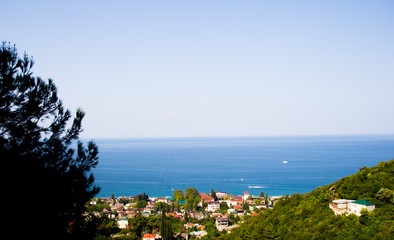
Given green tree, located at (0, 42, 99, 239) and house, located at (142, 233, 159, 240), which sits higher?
green tree, located at (0, 42, 99, 239)

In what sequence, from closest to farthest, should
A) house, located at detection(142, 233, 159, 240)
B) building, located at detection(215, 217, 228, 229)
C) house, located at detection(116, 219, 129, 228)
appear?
house, located at detection(142, 233, 159, 240)
house, located at detection(116, 219, 129, 228)
building, located at detection(215, 217, 228, 229)

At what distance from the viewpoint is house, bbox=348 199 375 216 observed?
1134cm

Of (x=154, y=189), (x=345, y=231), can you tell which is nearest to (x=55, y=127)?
(x=345, y=231)

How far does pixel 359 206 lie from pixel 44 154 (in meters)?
10.9

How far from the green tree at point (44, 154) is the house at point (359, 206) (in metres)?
9.99

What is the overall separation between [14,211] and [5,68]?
2.18m

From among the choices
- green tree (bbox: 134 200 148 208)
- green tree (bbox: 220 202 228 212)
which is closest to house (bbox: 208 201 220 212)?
green tree (bbox: 220 202 228 212)

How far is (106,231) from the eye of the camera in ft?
20.3

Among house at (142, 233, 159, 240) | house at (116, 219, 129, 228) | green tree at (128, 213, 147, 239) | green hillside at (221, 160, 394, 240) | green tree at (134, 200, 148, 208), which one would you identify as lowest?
green tree at (134, 200, 148, 208)

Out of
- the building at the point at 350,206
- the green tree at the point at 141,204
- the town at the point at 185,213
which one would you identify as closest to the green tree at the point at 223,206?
the town at the point at 185,213

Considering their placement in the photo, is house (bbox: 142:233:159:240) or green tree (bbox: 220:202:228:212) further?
green tree (bbox: 220:202:228:212)

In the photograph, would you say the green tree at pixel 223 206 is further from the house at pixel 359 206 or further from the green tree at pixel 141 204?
the house at pixel 359 206

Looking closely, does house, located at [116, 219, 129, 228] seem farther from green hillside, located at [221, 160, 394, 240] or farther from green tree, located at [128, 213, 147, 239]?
green hillside, located at [221, 160, 394, 240]

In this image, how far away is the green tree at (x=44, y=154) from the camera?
14.3 feet
